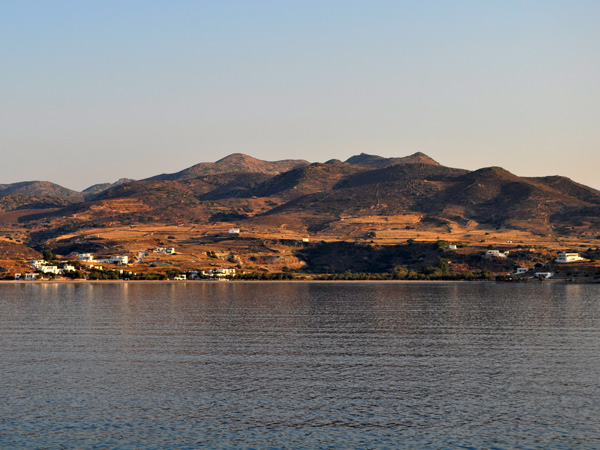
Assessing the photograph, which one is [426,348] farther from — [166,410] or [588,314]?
[588,314]

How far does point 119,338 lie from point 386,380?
108ft

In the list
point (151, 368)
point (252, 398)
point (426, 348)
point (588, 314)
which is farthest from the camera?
point (588, 314)

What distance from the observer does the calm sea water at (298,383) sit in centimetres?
3625

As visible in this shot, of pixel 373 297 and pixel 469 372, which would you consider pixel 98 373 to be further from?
pixel 373 297

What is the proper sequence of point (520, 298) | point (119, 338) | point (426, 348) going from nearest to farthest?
point (426, 348), point (119, 338), point (520, 298)

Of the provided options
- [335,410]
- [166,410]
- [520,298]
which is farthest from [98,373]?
[520,298]

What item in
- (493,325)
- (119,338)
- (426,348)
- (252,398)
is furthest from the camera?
(493,325)

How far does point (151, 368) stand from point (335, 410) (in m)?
18.8

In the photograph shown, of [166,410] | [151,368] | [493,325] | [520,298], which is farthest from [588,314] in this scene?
[166,410]

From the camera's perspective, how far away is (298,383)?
159ft

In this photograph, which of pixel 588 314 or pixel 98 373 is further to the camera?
pixel 588 314

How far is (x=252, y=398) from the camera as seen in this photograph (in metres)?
44.0

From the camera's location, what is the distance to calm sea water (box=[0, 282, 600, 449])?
119 ft

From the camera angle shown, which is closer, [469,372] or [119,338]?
[469,372]
